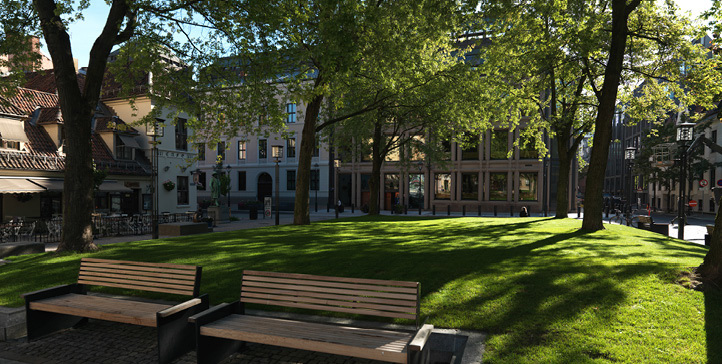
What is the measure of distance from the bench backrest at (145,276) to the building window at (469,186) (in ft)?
135

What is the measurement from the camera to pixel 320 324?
489 cm

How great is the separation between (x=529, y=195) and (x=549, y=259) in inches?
1416

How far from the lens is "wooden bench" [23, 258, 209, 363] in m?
5.02

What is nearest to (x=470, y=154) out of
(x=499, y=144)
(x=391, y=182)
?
(x=499, y=144)

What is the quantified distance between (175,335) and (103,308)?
1.36m

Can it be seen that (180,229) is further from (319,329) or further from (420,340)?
(420,340)

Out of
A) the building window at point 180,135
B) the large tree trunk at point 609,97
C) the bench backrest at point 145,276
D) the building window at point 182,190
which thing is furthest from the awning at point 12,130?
the large tree trunk at point 609,97

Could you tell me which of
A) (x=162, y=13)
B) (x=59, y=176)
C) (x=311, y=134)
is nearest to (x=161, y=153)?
(x=59, y=176)

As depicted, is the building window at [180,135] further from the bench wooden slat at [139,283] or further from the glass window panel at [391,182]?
the bench wooden slat at [139,283]

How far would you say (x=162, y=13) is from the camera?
12.0 meters

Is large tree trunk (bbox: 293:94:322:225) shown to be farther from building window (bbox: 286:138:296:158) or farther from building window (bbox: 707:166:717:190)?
building window (bbox: 707:166:717:190)

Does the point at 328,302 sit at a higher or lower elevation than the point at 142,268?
lower

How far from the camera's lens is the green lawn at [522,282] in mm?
4703

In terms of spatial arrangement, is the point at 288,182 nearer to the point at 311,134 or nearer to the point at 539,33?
the point at 311,134
